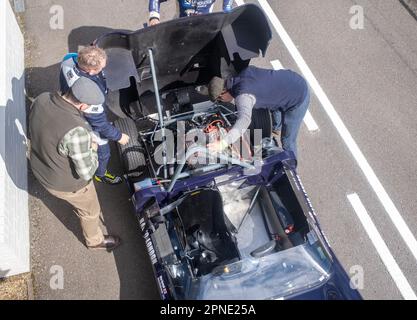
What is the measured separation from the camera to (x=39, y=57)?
5570 mm

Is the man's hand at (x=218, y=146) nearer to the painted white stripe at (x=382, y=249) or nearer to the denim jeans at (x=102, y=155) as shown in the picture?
the denim jeans at (x=102, y=155)

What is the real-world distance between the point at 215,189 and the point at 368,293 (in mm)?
2019

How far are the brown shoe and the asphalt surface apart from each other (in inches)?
3.1

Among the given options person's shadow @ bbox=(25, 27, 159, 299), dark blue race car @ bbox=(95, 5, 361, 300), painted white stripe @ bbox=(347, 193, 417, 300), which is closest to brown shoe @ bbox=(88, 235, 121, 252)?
person's shadow @ bbox=(25, 27, 159, 299)

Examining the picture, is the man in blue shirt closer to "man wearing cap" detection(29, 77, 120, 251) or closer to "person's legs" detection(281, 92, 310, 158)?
"person's legs" detection(281, 92, 310, 158)

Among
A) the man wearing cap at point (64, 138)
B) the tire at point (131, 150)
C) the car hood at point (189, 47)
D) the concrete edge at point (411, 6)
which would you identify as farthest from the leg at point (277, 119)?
the concrete edge at point (411, 6)

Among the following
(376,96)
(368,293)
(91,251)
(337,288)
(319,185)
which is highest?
(376,96)

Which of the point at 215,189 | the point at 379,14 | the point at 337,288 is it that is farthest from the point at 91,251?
the point at 379,14

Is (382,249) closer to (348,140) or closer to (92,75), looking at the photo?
(348,140)

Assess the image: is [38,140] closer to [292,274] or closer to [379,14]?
[292,274]

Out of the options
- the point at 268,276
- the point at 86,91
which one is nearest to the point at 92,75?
the point at 86,91

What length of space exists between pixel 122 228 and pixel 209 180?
1.25 m

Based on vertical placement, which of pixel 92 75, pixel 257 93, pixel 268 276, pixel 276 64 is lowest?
pixel 268 276

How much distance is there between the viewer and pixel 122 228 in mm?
4488
